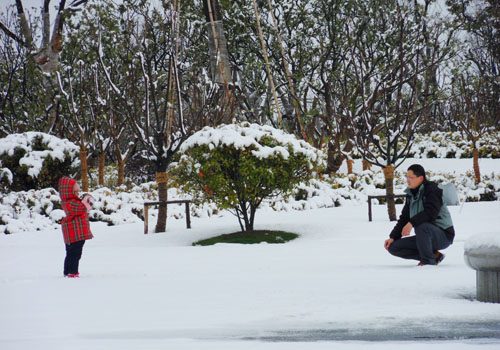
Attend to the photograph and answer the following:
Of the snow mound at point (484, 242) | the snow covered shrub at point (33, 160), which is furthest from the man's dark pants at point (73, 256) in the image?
the snow covered shrub at point (33, 160)

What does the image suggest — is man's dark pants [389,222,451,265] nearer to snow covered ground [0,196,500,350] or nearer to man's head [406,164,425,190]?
snow covered ground [0,196,500,350]

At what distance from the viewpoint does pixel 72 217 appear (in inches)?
259

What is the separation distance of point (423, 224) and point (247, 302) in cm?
240

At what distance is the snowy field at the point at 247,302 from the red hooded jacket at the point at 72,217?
561 millimetres

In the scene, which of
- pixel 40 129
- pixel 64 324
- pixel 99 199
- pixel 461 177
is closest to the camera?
pixel 64 324

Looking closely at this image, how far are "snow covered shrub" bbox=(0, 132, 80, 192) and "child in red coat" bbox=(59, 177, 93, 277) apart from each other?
9932mm

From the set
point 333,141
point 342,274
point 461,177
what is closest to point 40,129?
point 333,141

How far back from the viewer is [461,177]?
19.0 meters

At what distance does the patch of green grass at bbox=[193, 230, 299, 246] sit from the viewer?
1034cm

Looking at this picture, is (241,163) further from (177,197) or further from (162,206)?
(177,197)

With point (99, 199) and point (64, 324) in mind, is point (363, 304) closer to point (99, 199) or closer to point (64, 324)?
point (64, 324)

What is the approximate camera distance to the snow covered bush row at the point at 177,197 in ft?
45.7

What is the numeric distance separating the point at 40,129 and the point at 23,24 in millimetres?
4326

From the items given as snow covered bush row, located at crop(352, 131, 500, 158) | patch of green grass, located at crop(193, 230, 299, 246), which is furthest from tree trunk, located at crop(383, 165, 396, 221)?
snow covered bush row, located at crop(352, 131, 500, 158)
